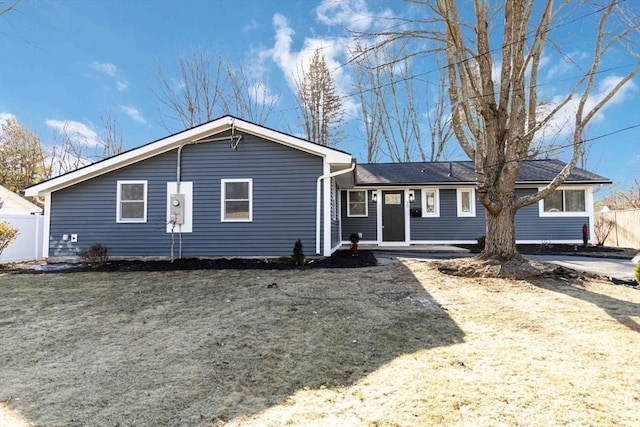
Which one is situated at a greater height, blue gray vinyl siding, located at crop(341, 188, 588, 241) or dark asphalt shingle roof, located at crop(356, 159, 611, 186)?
dark asphalt shingle roof, located at crop(356, 159, 611, 186)

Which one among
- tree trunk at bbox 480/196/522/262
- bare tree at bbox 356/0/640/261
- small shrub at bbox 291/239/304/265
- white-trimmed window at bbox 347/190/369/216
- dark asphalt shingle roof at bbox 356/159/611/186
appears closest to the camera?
Result: bare tree at bbox 356/0/640/261

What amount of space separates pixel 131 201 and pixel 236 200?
299 cm

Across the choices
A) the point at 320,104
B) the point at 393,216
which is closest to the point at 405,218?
the point at 393,216

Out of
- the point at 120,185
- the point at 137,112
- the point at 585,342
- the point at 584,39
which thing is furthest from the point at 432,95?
the point at 585,342

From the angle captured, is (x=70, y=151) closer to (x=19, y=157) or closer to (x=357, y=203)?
(x=19, y=157)

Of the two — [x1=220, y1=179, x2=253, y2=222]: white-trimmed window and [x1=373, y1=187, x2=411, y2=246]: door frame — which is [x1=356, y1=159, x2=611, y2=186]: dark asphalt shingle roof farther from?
[x1=220, y1=179, x2=253, y2=222]: white-trimmed window

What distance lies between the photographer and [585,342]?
138 inches

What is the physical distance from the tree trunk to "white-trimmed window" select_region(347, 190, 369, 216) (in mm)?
6459

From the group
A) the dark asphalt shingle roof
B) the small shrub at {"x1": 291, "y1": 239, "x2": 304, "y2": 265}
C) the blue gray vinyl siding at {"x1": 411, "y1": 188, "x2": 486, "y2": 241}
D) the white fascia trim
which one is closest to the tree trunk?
the white fascia trim

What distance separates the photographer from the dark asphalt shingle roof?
12906mm

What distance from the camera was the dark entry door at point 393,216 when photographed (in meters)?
13.4

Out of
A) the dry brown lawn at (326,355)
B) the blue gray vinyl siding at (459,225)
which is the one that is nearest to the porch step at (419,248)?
the blue gray vinyl siding at (459,225)

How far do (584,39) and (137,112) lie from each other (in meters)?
20.6

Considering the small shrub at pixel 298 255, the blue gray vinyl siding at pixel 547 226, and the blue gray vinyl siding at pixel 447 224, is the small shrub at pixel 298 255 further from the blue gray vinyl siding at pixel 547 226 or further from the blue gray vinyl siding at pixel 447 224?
the blue gray vinyl siding at pixel 547 226
